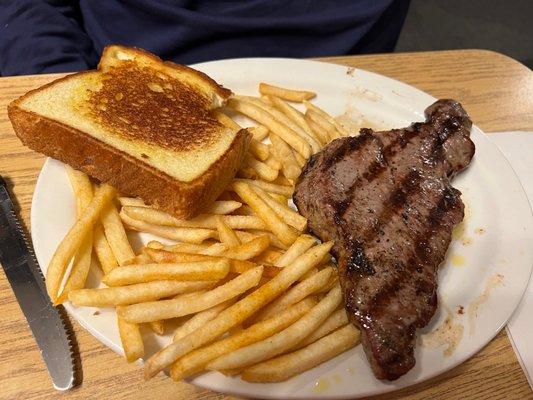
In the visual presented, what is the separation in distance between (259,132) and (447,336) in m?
1.13

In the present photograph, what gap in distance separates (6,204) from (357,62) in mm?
1995

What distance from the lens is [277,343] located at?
1.36 metres

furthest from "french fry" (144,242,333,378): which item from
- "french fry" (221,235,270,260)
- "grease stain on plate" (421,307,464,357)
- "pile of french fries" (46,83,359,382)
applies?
"grease stain on plate" (421,307,464,357)

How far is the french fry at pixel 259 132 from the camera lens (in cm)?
213

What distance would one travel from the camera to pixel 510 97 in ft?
8.89

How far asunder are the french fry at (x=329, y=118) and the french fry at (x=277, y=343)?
38.5 inches

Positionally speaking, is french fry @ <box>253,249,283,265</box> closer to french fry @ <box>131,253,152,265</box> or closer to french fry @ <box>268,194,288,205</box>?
french fry @ <box>268,194,288,205</box>

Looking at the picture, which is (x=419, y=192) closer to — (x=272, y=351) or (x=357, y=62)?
(x=272, y=351)

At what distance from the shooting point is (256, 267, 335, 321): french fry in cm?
149

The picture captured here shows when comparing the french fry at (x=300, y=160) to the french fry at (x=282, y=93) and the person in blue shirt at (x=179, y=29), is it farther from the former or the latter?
the person in blue shirt at (x=179, y=29)

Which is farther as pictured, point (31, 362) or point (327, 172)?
point (327, 172)

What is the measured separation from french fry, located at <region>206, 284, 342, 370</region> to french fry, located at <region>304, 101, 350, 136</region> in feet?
3.21

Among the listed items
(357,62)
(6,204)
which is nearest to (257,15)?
(357,62)

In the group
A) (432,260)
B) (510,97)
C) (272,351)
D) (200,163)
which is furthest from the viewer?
(510,97)
